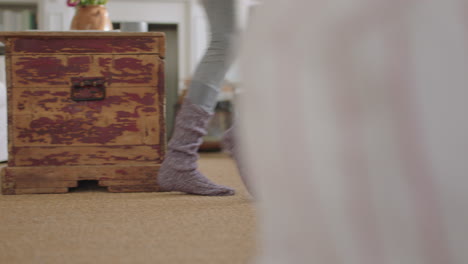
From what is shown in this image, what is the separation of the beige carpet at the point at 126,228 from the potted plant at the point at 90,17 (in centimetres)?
63

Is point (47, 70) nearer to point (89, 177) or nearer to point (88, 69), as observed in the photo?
point (88, 69)

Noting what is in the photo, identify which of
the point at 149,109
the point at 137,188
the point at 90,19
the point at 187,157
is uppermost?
the point at 90,19

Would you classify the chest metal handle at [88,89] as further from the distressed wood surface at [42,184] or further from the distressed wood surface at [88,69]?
the distressed wood surface at [42,184]

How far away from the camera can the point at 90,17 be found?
181cm

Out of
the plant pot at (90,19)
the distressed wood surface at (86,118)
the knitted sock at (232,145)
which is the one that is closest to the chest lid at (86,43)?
Answer: the distressed wood surface at (86,118)

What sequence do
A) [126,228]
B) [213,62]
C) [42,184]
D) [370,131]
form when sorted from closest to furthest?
[370,131] < [126,228] < [213,62] < [42,184]

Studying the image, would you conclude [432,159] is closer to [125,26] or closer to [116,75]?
[116,75]

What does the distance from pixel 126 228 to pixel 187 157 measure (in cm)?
39

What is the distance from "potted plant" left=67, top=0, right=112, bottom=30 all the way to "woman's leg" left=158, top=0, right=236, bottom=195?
664 millimetres

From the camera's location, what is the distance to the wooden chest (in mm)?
1530

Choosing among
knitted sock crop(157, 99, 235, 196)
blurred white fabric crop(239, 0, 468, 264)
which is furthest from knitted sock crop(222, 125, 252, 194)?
blurred white fabric crop(239, 0, 468, 264)

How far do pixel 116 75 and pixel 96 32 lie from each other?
0.45ft

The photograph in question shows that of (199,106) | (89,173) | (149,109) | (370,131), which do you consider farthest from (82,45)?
(370,131)

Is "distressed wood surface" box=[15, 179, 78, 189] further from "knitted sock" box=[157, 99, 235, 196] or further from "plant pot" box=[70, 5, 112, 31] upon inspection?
"plant pot" box=[70, 5, 112, 31]
